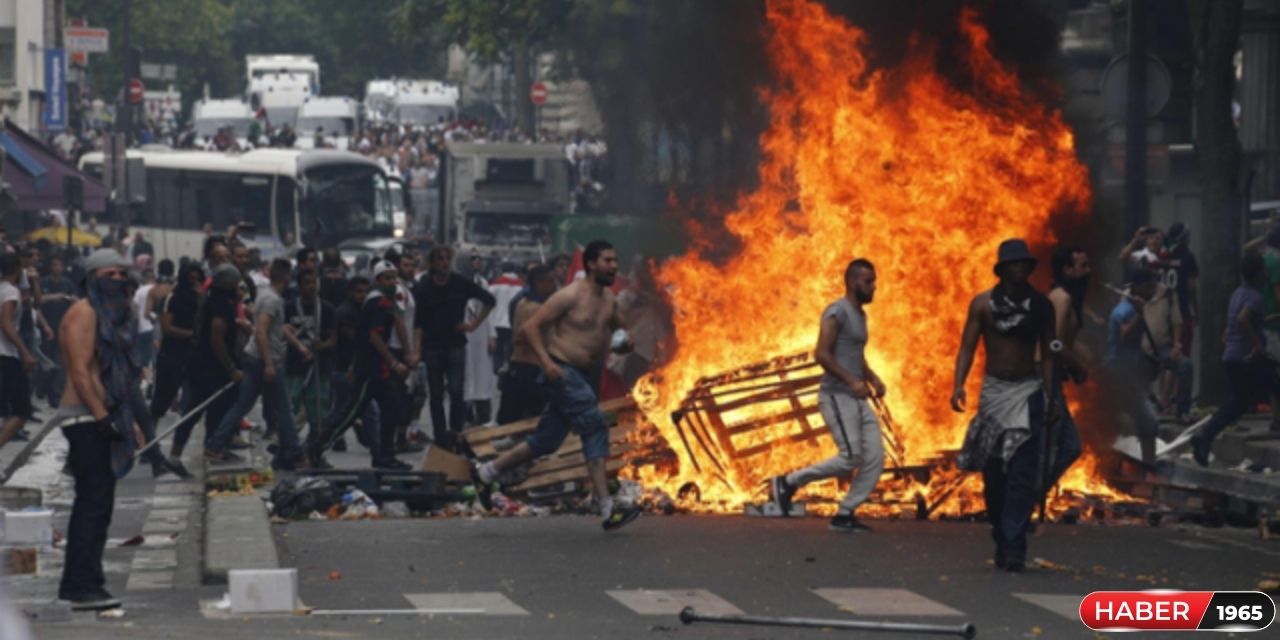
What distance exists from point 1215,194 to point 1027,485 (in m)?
11.7

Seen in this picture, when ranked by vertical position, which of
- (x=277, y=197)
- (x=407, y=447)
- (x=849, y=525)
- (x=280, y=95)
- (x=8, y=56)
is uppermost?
(x=280, y=95)

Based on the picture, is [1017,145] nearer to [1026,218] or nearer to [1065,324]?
[1026,218]

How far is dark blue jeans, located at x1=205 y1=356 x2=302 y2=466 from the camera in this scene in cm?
1830

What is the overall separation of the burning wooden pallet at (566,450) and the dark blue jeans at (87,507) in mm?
4164

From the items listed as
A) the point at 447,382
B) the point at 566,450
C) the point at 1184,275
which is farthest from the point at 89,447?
the point at 1184,275

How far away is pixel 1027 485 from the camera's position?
11.8 meters

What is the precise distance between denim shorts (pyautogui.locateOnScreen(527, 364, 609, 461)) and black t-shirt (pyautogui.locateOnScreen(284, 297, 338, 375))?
19.1ft

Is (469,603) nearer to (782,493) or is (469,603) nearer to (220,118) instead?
(782,493)

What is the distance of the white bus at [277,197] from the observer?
4834 centimetres

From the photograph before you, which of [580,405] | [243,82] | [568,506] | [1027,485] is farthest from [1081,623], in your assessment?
[243,82]

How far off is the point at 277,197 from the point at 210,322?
30765 millimetres

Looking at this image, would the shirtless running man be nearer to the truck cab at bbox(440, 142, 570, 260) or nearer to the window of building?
the truck cab at bbox(440, 142, 570, 260)

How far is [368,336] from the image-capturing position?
18234 mm

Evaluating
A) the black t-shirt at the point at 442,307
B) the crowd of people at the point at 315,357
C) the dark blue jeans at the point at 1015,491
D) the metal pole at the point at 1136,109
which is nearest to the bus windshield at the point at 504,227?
the crowd of people at the point at 315,357
